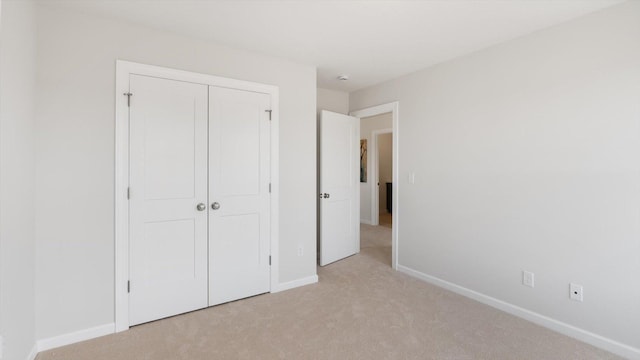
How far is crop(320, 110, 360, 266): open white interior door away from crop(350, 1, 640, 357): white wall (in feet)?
3.39

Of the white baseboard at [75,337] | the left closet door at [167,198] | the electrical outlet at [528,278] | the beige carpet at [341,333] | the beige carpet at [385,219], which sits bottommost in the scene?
the beige carpet at [341,333]

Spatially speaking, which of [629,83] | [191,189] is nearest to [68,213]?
[191,189]

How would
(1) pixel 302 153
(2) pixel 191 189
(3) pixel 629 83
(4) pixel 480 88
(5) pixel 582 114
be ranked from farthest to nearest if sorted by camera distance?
1. (1) pixel 302 153
2. (4) pixel 480 88
3. (2) pixel 191 189
4. (5) pixel 582 114
5. (3) pixel 629 83

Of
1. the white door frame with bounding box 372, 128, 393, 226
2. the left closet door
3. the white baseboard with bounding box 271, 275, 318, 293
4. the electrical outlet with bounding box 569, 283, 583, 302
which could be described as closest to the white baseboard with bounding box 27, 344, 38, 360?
the left closet door

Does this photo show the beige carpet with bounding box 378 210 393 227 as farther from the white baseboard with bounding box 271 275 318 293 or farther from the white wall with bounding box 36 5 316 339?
the white wall with bounding box 36 5 316 339

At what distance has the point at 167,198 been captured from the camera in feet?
8.07

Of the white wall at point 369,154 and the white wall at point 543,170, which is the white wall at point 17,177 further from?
the white wall at point 369,154

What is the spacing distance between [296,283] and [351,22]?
258 cm

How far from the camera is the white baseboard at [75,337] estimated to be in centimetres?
204

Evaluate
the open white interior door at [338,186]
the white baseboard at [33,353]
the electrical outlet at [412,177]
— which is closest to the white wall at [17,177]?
the white baseboard at [33,353]

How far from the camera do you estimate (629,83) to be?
2.00 metres

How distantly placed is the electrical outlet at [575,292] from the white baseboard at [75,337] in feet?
11.7

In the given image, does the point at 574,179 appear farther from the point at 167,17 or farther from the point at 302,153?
the point at 167,17

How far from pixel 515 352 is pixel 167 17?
353 cm
